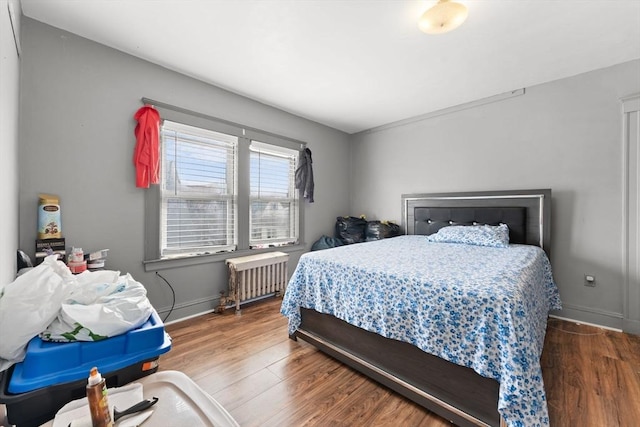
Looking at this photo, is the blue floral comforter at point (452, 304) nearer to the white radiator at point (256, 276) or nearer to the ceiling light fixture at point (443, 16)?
the white radiator at point (256, 276)

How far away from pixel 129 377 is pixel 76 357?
0.60 feet

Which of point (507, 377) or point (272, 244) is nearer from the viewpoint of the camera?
point (507, 377)

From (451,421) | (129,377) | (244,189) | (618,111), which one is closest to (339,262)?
(451,421)

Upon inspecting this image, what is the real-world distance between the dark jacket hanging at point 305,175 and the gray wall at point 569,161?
1.92 metres

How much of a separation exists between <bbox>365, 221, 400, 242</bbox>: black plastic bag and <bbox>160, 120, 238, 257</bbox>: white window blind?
2.02 m

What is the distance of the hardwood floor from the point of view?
1.46 metres

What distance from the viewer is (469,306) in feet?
4.33

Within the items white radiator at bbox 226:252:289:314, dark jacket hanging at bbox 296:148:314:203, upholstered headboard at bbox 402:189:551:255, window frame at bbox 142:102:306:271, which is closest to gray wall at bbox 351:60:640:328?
upholstered headboard at bbox 402:189:551:255

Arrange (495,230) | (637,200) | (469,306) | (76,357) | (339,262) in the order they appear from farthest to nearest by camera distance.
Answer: (495,230)
(637,200)
(339,262)
(469,306)
(76,357)

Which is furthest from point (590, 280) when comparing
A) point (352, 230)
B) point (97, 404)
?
point (97, 404)

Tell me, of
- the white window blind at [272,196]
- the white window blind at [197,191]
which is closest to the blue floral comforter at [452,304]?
the white window blind at [197,191]

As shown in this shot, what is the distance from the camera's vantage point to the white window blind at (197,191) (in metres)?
2.65

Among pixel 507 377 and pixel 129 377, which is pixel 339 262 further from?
pixel 129 377

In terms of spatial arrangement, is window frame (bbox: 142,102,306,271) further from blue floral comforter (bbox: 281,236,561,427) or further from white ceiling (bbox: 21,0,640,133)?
blue floral comforter (bbox: 281,236,561,427)
